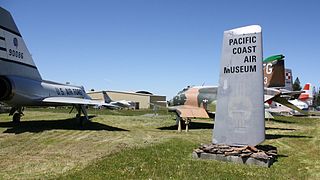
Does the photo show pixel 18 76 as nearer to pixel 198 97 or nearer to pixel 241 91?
pixel 198 97

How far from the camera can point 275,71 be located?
19344 millimetres

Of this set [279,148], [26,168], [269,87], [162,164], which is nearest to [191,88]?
[269,87]

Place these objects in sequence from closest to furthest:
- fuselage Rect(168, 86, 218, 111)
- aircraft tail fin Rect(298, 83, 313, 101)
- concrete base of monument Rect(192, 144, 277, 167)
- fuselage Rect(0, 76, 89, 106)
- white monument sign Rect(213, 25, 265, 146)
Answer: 1. concrete base of monument Rect(192, 144, 277, 167)
2. white monument sign Rect(213, 25, 265, 146)
3. fuselage Rect(0, 76, 89, 106)
4. fuselage Rect(168, 86, 218, 111)
5. aircraft tail fin Rect(298, 83, 313, 101)

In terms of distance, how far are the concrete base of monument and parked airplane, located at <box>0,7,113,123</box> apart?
10308mm

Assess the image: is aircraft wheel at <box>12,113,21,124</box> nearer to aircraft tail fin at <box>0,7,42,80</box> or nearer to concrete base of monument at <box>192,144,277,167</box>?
aircraft tail fin at <box>0,7,42,80</box>

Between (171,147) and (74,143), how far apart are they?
475cm

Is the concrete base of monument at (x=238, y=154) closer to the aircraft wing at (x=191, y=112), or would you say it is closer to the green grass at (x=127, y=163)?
the green grass at (x=127, y=163)

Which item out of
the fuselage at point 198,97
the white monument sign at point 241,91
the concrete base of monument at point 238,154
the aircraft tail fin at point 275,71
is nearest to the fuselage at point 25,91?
the fuselage at point 198,97

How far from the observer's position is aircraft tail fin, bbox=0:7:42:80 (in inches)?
728

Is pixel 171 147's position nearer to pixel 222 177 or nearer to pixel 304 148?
pixel 222 177

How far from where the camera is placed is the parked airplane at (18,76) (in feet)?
59.8

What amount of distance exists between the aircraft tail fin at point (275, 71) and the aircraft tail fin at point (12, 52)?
55.5 feet

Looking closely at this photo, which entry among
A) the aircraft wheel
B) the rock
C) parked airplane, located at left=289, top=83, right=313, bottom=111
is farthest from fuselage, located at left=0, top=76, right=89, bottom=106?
parked airplane, located at left=289, top=83, right=313, bottom=111

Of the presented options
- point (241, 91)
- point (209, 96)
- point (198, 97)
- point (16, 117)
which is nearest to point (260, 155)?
point (241, 91)
